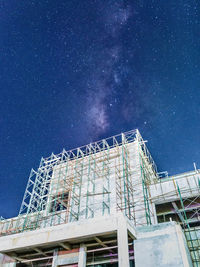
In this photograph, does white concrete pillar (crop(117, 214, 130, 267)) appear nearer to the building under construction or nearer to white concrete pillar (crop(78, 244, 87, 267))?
the building under construction

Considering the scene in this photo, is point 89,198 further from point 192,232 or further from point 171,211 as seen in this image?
point 192,232

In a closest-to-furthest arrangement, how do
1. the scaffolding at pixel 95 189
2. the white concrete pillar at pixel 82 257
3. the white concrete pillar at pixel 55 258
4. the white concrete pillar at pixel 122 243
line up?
1. the white concrete pillar at pixel 122 243
2. the white concrete pillar at pixel 82 257
3. the white concrete pillar at pixel 55 258
4. the scaffolding at pixel 95 189

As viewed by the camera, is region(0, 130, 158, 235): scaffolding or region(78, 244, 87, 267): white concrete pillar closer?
region(78, 244, 87, 267): white concrete pillar

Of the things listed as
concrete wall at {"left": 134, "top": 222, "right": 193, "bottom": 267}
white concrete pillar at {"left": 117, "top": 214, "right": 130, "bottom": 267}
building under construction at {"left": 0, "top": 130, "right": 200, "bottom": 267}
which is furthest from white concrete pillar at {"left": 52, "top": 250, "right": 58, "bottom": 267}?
white concrete pillar at {"left": 117, "top": 214, "right": 130, "bottom": 267}

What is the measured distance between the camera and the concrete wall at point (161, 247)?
1084 cm

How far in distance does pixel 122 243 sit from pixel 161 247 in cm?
244

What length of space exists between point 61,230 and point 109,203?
6889mm

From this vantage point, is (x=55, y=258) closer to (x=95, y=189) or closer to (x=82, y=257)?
(x=82, y=257)

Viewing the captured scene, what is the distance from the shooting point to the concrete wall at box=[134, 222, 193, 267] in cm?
1084

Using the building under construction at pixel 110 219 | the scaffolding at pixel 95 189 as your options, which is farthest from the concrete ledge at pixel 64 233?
the scaffolding at pixel 95 189

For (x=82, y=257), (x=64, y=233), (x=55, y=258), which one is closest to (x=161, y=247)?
(x=82, y=257)

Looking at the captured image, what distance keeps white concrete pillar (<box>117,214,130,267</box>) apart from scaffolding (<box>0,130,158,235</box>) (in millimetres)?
4705

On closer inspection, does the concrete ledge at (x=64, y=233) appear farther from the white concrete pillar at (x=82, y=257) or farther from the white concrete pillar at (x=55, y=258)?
the white concrete pillar at (x=55, y=258)

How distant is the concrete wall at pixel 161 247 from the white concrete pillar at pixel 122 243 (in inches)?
75.2
